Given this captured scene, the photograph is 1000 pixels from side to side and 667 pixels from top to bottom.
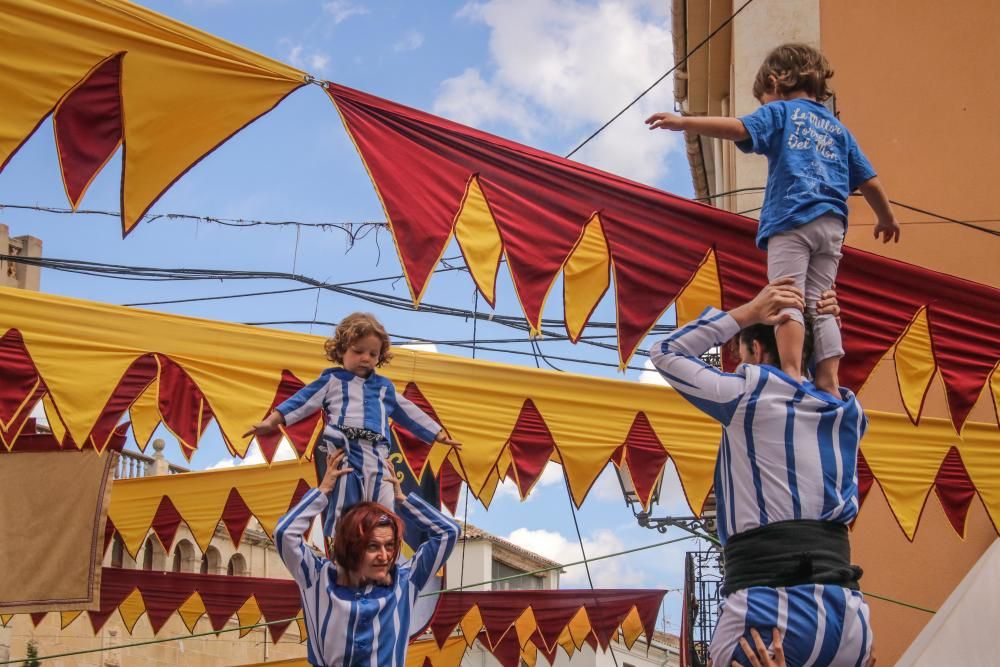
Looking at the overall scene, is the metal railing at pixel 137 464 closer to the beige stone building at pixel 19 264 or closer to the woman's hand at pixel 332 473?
the beige stone building at pixel 19 264

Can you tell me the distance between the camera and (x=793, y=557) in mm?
3422

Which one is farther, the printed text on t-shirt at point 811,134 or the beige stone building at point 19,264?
the beige stone building at point 19,264

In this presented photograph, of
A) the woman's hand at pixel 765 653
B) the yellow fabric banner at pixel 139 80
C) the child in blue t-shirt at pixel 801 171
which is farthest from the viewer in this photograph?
the yellow fabric banner at pixel 139 80

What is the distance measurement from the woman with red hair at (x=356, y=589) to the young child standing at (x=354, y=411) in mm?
992

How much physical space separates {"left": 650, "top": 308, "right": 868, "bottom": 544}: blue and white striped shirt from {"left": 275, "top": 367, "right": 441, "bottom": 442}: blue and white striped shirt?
2.32 metres

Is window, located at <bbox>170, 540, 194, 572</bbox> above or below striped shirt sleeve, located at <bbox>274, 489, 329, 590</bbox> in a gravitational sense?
above

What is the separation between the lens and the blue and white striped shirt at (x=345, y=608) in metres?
4.32

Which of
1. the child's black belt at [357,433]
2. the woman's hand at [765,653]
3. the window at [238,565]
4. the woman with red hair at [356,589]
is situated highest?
the window at [238,565]

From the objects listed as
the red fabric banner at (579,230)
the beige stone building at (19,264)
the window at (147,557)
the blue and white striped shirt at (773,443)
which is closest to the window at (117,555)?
the window at (147,557)

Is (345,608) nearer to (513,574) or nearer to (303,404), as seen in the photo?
(303,404)

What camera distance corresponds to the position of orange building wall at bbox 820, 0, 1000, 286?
1013 cm

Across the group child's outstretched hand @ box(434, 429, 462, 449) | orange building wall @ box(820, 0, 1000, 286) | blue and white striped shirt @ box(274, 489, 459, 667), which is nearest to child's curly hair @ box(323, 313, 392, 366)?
child's outstretched hand @ box(434, 429, 462, 449)

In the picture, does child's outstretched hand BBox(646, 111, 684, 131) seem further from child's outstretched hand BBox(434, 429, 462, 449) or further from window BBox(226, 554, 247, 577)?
window BBox(226, 554, 247, 577)

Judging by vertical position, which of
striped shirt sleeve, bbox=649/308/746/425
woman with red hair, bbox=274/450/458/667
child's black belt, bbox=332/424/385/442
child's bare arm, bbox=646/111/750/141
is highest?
child's bare arm, bbox=646/111/750/141
